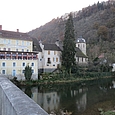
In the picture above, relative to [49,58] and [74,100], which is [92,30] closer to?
[49,58]

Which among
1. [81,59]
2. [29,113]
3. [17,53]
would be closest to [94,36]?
[81,59]

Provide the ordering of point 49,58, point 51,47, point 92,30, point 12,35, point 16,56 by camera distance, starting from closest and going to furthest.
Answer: point 16,56, point 12,35, point 49,58, point 51,47, point 92,30

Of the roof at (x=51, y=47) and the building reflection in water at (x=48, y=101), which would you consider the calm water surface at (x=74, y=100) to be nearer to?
the building reflection in water at (x=48, y=101)

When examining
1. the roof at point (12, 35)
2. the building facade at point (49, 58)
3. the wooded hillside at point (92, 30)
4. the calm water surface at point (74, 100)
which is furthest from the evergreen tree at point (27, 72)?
the wooded hillside at point (92, 30)

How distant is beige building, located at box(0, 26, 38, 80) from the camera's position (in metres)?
34.5

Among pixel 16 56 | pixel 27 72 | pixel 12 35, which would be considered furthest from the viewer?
pixel 12 35

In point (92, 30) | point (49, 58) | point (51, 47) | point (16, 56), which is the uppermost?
point (92, 30)

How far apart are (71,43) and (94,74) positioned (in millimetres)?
11253

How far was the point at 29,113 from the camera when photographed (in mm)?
3041

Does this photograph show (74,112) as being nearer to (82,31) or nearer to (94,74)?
(94,74)

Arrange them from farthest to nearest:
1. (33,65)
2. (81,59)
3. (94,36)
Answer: (94,36)
(81,59)
(33,65)

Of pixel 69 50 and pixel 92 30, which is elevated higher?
pixel 92 30

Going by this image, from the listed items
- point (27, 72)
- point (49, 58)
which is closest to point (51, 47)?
point (49, 58)

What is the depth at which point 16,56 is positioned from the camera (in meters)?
35.6
